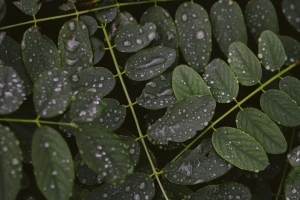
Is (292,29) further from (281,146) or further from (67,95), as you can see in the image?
(67,95)

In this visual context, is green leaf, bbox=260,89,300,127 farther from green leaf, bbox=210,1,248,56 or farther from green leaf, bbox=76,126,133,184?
green leaf, bbox=76,126,133,184

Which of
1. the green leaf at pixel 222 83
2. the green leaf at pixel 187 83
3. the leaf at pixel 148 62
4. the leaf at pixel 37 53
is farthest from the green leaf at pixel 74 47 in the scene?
the green leaf at pixel 222 83

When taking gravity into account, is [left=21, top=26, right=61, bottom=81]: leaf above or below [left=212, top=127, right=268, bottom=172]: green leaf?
above

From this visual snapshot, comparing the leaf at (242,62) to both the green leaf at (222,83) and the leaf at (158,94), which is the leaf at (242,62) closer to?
the green leaf at (222,83)

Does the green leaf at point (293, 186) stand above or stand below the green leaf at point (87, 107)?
below

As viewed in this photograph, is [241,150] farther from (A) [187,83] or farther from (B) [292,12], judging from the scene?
(B) [292,12]

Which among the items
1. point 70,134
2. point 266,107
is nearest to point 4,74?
point 70,134

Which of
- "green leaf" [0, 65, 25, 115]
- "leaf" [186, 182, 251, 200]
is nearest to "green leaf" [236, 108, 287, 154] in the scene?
"leaf" [186, 182, 251, 200]
